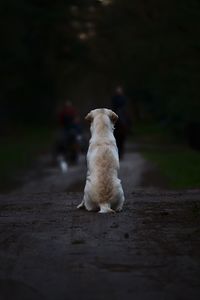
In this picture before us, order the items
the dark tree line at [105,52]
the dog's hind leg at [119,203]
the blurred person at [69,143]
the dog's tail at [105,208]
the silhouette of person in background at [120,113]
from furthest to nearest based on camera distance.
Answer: the dark tree line at [105,52] < the blurred person at [69,143] < the silhouette of person in background at [120,113] < the dog's hind leg at [119,203] < the dog's tail at [105,208]

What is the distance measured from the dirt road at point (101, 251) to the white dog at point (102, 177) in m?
0.20

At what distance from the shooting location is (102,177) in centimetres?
1271

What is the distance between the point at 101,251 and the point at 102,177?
3.11 metres

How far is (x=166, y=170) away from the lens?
28734 millimetres

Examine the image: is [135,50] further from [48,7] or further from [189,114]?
[48,7]

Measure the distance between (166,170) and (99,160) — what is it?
52.1 ft

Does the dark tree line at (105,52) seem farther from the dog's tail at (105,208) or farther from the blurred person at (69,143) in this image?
the dog's tail at (105,208)

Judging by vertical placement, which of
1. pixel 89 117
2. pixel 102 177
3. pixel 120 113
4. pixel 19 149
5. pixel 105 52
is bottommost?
pixel 102 177

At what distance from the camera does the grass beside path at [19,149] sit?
33028mm

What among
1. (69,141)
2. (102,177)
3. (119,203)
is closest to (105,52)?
(69,141)

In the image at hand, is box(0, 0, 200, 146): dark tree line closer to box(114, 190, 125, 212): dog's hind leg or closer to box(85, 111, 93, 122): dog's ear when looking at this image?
box(85, 111, 93, 122): dog's ear

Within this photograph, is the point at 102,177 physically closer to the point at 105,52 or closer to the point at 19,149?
the point at 19,149

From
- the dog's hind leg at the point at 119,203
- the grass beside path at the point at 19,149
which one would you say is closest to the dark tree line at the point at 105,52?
the grass beside path at the point at 19,149

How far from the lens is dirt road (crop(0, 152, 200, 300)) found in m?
8.05
